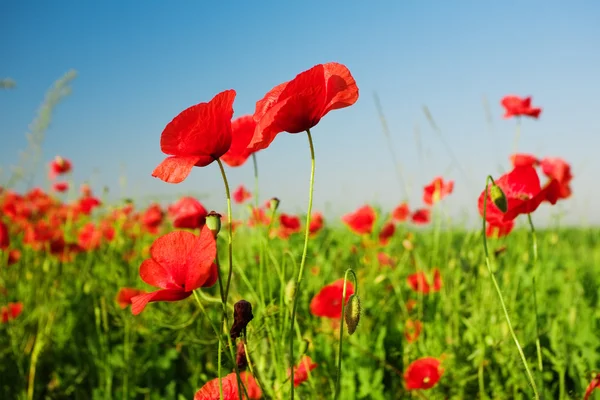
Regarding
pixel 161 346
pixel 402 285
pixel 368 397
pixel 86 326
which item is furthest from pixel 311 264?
pixel 368 397

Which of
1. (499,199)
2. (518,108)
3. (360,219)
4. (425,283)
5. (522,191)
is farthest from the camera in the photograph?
(360,219)

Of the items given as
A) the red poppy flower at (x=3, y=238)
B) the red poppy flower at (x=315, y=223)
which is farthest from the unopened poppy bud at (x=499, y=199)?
the red poppy flower at (x=315, y=223)

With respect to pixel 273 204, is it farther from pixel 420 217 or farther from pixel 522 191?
pixel 420 217

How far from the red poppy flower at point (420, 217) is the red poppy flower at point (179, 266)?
3066mm

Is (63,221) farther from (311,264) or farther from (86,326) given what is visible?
(311,264)

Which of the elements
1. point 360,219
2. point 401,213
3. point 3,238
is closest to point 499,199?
point 3,238

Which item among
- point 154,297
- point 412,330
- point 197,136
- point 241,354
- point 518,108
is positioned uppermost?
point 518,108

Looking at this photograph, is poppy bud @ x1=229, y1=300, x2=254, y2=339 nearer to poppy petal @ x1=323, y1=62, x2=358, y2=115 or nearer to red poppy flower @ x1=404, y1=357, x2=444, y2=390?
poppy petal @ x1=323, y1=62, x2=358, y2=115

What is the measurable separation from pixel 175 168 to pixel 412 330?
1.57 meters

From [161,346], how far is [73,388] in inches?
19.5

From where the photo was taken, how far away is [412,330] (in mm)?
2145

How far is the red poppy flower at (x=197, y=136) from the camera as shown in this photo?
2.49ft

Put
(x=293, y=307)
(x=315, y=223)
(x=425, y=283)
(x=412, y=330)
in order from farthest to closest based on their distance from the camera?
(x=315, y=223)
(x=425, y=283)
(x=412, y=330)
(x=293, y=307)

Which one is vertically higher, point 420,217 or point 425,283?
point 420,217
